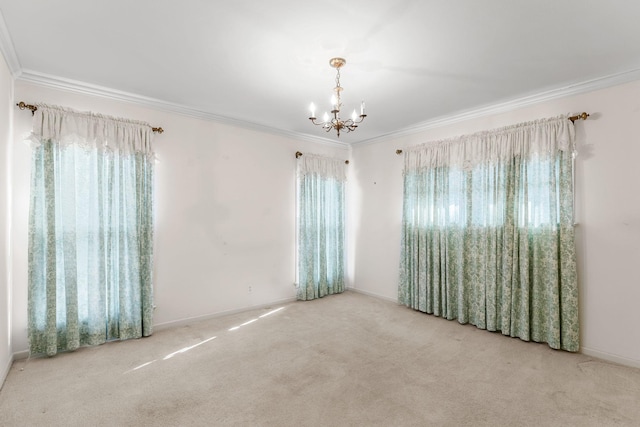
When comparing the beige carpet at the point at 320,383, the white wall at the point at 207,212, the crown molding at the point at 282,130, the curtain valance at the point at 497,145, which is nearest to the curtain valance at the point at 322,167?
the white wall at the point at 207,212

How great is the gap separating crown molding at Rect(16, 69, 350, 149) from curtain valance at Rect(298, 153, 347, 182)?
1.48 ft

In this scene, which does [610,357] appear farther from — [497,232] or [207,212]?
[207,212]

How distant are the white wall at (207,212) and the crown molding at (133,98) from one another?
6 centimetres

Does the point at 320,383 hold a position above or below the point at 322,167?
below

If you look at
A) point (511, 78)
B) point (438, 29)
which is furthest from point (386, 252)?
point (438, 29)

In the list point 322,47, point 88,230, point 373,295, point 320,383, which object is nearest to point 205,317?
point 88,230

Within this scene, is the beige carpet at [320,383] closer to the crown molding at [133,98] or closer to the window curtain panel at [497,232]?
the window curtain panel at [497,232]

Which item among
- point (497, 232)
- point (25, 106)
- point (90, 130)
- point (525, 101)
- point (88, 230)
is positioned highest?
point (525, 101)

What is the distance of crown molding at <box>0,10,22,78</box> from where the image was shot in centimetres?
229

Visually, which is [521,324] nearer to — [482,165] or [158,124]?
[482,165]

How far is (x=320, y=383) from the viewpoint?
101 inches

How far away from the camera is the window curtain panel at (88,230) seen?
117 inches

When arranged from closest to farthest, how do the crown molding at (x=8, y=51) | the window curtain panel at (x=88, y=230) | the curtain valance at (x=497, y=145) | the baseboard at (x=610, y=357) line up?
the crown molding at (x=8, y=51) < the baseboard at (x=610, y=357) < the window curtain panel at (x=88, y=230) < the curtain valance at (x=497, y=145)

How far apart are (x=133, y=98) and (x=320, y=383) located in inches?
144
